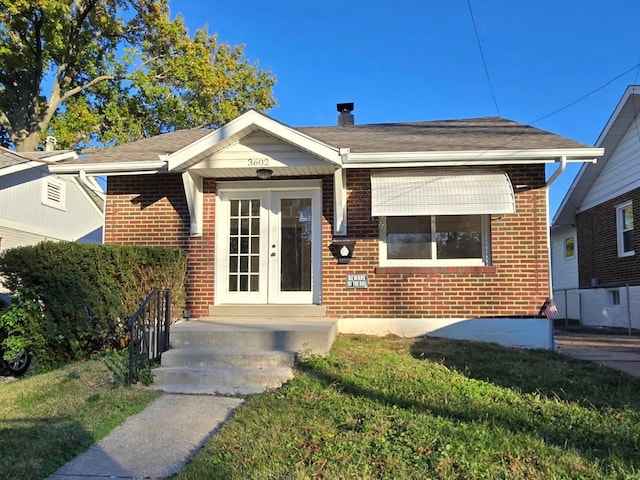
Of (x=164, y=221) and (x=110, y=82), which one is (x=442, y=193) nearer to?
(x=164, y=221)

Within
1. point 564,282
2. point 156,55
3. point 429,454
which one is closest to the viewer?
point 429,454

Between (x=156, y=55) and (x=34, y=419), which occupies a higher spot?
(x=156, y=55)

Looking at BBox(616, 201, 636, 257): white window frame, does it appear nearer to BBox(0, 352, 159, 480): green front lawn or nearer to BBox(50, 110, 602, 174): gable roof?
BBox(50, 110, 602, 174): gable roof

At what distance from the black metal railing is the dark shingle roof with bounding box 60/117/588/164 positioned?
314 centimetres

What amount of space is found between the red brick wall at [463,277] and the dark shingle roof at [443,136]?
0.58 meters

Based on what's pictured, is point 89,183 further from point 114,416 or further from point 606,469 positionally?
point 606,469

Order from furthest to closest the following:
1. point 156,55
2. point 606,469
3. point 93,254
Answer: point 156,55, point 93,254, point 606,469

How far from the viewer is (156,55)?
2459 cm

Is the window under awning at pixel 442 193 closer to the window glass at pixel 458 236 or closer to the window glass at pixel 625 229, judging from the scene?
the window glass at pixel 458 236

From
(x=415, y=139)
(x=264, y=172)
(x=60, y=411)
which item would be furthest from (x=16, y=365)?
(x=415, y=139)

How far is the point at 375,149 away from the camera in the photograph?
841cm

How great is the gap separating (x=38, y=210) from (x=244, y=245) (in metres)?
12.1

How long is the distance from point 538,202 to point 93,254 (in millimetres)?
6746

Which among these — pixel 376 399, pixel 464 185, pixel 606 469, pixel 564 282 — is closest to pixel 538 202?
pixel 464 185
